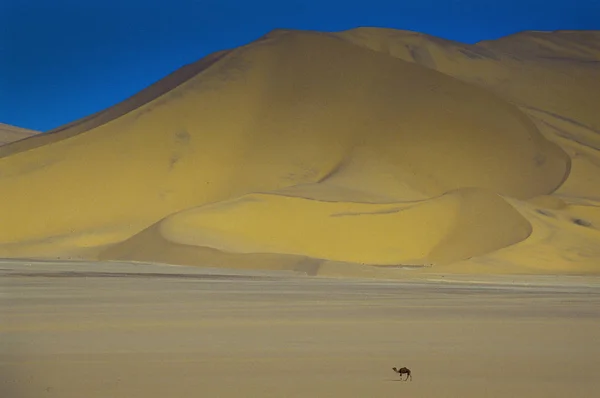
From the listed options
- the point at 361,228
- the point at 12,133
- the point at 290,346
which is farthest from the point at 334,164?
the point at 12,133

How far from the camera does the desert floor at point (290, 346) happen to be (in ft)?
28.2

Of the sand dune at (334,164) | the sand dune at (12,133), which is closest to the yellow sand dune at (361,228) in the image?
the sand dune at (334,164)

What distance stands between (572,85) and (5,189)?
4952 centimetres

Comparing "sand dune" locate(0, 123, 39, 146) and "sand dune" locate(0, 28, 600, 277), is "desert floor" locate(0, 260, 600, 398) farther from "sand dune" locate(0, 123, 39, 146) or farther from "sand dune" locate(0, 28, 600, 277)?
"sand dune" locate(0, 123, 39, 146)

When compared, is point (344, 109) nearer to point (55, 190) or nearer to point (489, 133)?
point (489, 133)

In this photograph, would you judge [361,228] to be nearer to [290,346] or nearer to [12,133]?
[290,346]

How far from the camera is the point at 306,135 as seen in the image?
71812 mm

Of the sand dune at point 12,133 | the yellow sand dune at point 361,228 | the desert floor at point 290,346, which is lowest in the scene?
the yellow sand dune at point 361,228

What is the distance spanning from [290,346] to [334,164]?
57.1 meters

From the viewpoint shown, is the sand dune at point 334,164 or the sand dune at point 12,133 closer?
the sand dune at point 334,164

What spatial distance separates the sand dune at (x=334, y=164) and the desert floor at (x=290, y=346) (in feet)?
76.3

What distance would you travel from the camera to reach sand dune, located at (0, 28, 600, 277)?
161 ft

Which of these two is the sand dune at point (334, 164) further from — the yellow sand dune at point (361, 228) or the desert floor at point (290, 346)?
the desert floor at point (290, 346)

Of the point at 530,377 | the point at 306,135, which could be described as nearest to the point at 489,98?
the point at 306,135
